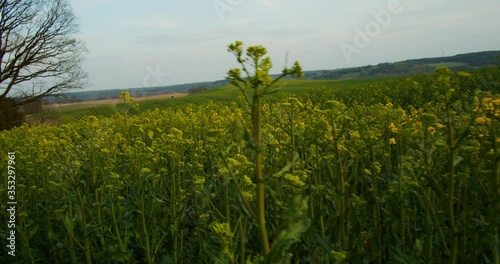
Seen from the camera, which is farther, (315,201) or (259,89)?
(315,201)

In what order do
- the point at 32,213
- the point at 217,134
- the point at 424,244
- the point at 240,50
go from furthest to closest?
the point at 32,213 → the point at 424,244 → the point at 217,134 → the point at 240,50

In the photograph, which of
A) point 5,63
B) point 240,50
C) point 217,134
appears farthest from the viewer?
point 5,63

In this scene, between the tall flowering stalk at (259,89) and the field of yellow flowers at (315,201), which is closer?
the tall flowering stalk at (259,89)

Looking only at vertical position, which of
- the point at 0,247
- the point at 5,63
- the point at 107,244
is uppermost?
the point at 5,63

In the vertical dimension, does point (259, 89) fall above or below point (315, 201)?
above

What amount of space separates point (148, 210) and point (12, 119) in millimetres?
27392

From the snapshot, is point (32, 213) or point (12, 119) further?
point (12, 119)

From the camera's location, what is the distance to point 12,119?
26.3m

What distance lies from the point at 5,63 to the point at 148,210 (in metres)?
24.7

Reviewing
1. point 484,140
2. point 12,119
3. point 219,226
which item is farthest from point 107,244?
point 12,119

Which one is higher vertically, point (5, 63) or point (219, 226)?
point (5, 63)

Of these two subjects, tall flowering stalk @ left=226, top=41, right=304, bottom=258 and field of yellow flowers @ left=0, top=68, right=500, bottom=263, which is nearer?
tall flowering stalk @ left=226, top=41, right=304, bottom=258

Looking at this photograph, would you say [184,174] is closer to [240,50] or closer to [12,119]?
[240,50]

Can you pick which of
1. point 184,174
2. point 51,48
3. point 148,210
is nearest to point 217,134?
point 148,210
